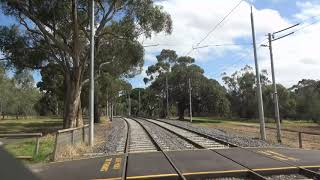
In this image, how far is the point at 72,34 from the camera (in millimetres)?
38094

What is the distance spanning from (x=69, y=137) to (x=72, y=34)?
1979 cm

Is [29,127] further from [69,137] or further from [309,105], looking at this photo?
[309,105]

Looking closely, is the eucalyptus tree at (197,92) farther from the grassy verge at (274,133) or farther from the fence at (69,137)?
the fence at (69,137)

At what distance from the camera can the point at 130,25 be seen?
125 feet

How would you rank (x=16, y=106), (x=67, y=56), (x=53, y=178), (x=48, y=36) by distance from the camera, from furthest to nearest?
1. (x=16, y=106)
2. (x=67, y=56)
3. (x=48, y=36)
4. (x=53, y=178)

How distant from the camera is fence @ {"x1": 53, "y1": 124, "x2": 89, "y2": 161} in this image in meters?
17.0

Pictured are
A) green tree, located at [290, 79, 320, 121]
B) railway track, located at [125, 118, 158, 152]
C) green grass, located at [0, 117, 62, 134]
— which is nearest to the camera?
railway track, located at [125, 118, 158, 152]

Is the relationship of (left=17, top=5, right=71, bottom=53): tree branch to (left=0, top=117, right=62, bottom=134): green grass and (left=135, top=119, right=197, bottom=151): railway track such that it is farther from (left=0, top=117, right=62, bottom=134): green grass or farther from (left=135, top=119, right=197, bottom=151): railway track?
(left=135, top=119, right=197, bottom=151): railway track

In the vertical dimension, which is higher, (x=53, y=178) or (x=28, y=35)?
(x=28, y=35)

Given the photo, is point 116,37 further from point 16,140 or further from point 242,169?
point 242,169

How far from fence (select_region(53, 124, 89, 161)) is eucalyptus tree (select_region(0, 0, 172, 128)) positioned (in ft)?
32.6

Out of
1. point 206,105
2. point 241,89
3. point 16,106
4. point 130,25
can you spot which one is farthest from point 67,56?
point 16,106

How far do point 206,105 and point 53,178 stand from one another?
77.6 meters

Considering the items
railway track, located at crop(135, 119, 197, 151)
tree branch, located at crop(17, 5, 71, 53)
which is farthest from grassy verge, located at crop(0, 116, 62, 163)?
tree branch, located at crop(17, 5, 71, 53)
